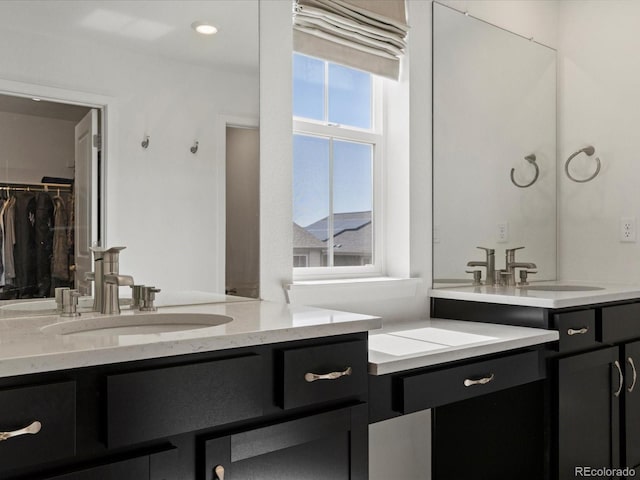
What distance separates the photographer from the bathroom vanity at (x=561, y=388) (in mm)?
2014

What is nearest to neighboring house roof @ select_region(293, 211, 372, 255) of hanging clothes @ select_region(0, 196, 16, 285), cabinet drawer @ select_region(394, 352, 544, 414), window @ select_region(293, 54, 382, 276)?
window @ select_region(293, 54, 382, 276)

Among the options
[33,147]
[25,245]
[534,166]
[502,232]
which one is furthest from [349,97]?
[25,245]

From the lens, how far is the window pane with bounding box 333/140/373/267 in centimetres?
228

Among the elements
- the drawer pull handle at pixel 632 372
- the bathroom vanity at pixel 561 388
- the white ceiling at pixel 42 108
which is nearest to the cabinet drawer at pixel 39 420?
the white ceiling at pixel 42 108

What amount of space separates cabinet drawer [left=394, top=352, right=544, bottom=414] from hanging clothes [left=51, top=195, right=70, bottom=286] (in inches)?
36.5

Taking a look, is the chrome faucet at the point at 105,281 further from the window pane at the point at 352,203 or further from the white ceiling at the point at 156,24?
the window pane at the point at 352,203

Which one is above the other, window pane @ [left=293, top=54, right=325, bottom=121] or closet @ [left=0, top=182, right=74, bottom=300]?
window pane @ [left=293, top=54, right=325, bottom=121]

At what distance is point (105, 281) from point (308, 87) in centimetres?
112

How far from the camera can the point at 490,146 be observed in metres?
2.69

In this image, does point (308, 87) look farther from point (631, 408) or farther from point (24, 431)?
point (631, 408)

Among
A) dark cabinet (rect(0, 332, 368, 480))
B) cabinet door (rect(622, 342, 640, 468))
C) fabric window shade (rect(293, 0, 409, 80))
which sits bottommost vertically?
cabinet door (rect(622, 342, 640, 468))

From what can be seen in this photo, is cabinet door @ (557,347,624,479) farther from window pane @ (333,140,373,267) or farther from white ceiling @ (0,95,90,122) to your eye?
white ceiling @ (0,95,90,122)

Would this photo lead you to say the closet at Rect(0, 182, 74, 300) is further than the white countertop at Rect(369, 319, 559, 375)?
No

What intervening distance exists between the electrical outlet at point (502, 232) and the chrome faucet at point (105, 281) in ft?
5.93
